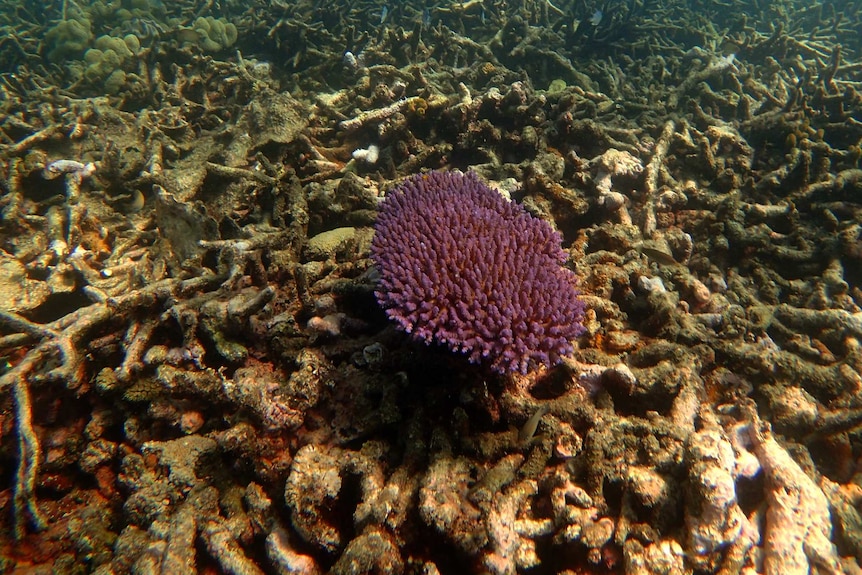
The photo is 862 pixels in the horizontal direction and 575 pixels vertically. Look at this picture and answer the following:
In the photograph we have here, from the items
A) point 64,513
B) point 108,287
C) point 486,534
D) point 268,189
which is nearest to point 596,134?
point 268,189

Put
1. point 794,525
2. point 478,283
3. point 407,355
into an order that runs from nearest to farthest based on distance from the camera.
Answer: point 794,525, point 478,283, point 407,355

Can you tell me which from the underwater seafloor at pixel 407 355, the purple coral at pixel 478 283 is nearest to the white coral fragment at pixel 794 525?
the underwater seafloor at pixel 407 355

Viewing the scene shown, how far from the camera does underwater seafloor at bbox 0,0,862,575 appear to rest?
2279mm

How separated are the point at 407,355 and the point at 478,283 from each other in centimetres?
69

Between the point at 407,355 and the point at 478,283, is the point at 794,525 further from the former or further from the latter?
the point at 407,355

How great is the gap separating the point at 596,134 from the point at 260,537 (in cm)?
501

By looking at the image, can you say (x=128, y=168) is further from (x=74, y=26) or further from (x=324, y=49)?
(x=74, y=26)

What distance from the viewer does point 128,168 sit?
196 inches

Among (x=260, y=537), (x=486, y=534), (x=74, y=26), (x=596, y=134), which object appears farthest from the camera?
(x=74, y=26)

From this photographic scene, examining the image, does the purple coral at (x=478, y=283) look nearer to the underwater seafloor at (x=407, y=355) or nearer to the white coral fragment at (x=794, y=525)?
the underwater seafloor at (x=407, y=355)

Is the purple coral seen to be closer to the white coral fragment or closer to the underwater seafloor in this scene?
the underwater seafloor

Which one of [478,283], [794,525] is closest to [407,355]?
[478,283]

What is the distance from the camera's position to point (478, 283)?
259 cm

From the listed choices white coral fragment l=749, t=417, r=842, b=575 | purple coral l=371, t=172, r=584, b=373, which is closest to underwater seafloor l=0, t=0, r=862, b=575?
white coral fragment l=749, t=417, r=842, b=575
